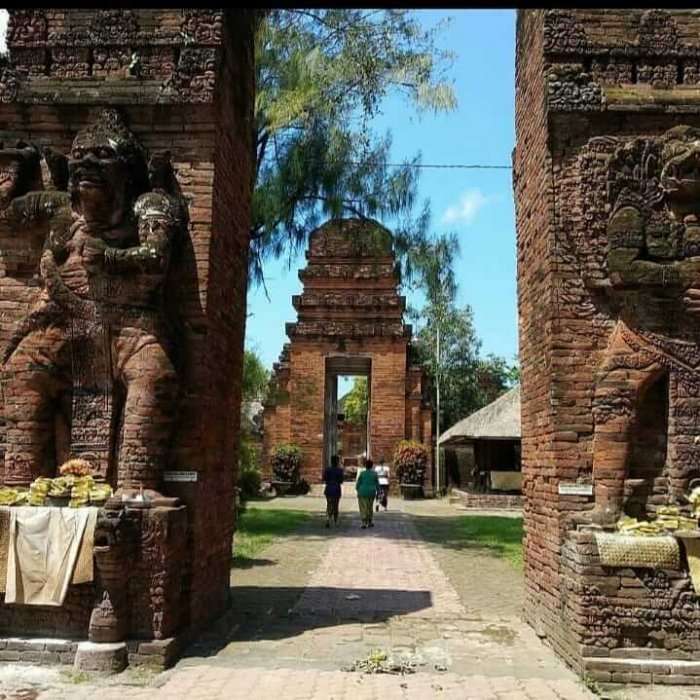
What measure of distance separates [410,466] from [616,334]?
17975mm

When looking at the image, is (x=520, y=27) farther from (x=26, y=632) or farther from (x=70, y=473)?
(x=26, y=632)

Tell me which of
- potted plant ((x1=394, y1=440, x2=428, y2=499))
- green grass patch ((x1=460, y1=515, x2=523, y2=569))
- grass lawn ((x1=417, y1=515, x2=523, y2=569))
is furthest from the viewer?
potted plant ((x1=394, y1=440, x2=428, y2=499))

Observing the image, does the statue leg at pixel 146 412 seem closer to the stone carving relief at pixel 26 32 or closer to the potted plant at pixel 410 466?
the stone carving relief at pixel 26 32

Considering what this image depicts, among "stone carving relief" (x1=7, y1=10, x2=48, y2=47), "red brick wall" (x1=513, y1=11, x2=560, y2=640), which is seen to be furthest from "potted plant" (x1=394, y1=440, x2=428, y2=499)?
"stone carving relief" (x1=7, y1=10, x2=48, y2=47)

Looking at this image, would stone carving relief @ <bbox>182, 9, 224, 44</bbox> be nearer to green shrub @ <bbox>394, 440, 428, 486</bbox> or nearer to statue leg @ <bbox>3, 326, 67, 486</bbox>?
Answer: statue leg @ <bbox>3, 326, 67, 486</bbox>

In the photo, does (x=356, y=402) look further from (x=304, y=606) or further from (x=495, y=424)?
(x=304, y=606)

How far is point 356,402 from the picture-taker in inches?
2035

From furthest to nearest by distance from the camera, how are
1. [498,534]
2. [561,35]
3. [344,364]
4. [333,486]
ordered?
[344,364]
[333,486]
[498,534]
[561,35]

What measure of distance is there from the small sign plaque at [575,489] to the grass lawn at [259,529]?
596 centimetres

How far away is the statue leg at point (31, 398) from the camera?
21.8 feet

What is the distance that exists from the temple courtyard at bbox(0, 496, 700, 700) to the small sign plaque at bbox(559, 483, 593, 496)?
4.38ft

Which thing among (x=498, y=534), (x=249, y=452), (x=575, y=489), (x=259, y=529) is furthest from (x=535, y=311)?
(x=249, y=452)

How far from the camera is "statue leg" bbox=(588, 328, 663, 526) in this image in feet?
20.4

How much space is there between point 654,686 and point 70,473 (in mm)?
4815
